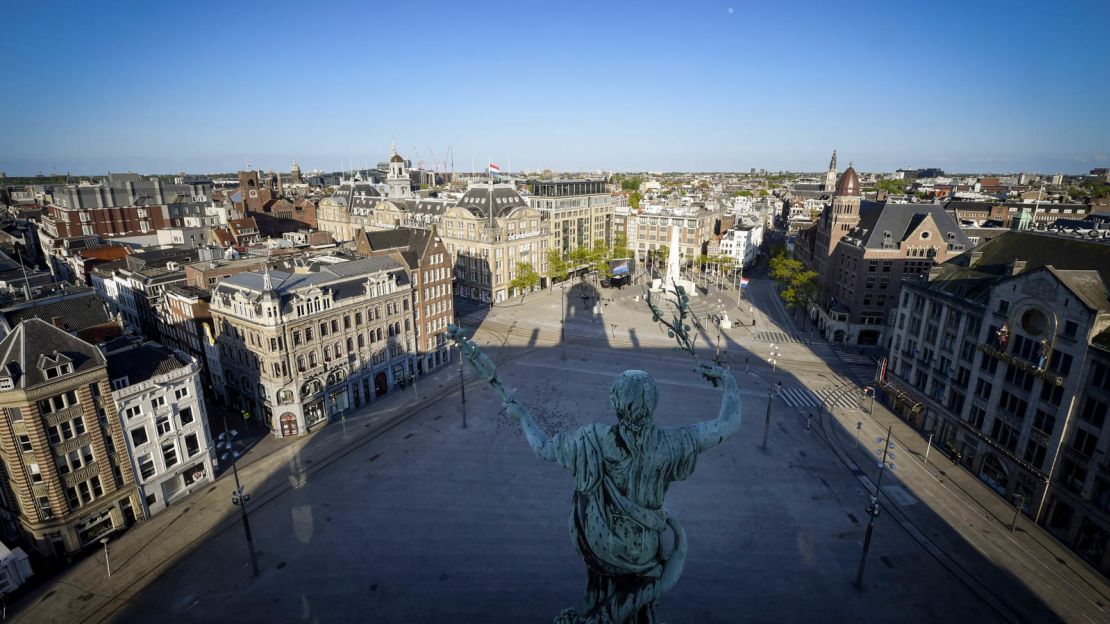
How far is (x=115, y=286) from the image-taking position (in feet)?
260

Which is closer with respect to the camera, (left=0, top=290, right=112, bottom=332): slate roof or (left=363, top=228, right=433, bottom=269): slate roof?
(left=0, top=290, right=112, bottom=332): slate roof

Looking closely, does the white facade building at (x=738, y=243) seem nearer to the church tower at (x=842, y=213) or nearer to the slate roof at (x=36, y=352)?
the church tower at (x=842, y=213)

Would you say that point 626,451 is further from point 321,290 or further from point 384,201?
point 384,201

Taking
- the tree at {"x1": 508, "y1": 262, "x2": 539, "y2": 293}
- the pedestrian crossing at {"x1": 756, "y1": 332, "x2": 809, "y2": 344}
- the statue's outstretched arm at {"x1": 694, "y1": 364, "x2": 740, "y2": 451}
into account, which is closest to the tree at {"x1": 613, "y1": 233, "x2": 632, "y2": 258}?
the tree at {"x1": 508, "y1": 262, "x2": 539, "y2": 293}

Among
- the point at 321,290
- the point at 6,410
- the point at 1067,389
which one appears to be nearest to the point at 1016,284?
the point at 1067,389

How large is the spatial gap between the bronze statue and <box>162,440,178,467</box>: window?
50648mm

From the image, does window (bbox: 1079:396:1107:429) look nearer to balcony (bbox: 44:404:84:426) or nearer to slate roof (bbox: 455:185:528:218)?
balcony (bbox: 44:404:84:426)

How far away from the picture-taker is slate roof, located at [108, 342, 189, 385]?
44.0 meters

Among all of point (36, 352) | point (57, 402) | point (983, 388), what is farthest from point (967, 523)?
point (36, 352)

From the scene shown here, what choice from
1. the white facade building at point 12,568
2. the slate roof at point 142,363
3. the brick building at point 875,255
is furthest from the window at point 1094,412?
the white facade building at point 12,568

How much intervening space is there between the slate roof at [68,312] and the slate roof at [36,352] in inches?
686

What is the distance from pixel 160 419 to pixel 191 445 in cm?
402

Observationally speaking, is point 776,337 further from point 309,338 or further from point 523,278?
point 309,338

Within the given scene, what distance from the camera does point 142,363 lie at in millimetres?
45719
